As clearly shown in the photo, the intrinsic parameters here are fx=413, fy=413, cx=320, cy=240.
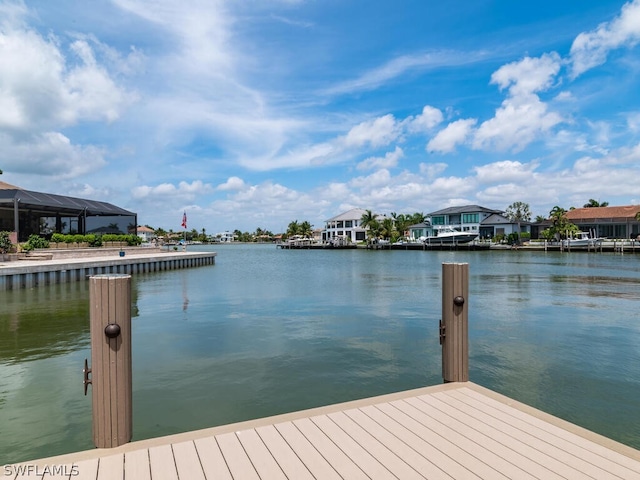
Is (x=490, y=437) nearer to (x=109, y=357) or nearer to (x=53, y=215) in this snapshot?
(x=109, y=357)

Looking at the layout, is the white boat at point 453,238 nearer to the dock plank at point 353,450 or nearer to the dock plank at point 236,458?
the dock plank at point 353,450

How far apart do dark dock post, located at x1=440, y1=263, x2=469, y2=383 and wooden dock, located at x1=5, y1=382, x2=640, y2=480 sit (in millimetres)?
840

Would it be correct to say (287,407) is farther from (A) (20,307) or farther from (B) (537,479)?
(A) (20,307)

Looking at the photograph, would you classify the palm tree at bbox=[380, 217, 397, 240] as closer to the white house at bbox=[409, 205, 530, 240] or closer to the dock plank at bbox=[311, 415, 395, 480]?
the white house at bbox=[409, 205, 530, 240]

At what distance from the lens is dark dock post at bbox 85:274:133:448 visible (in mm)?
3605

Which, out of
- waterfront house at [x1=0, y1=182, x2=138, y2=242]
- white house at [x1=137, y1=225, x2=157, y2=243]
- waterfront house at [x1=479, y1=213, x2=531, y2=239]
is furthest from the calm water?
white house at [x1=137, y1=225, x2=157, y2=243]

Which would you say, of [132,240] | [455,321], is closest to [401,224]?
[132,240]

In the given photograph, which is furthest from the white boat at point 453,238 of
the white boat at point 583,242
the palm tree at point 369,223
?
the palm tree at point 369,223

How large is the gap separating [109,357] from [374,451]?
8.02 ft

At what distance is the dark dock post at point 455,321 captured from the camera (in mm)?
5105

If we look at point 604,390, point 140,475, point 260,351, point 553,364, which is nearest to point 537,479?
point 140,475

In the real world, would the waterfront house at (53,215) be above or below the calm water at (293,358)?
above

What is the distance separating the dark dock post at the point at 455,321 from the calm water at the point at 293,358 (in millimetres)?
2521

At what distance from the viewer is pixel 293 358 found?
939 centimetres
